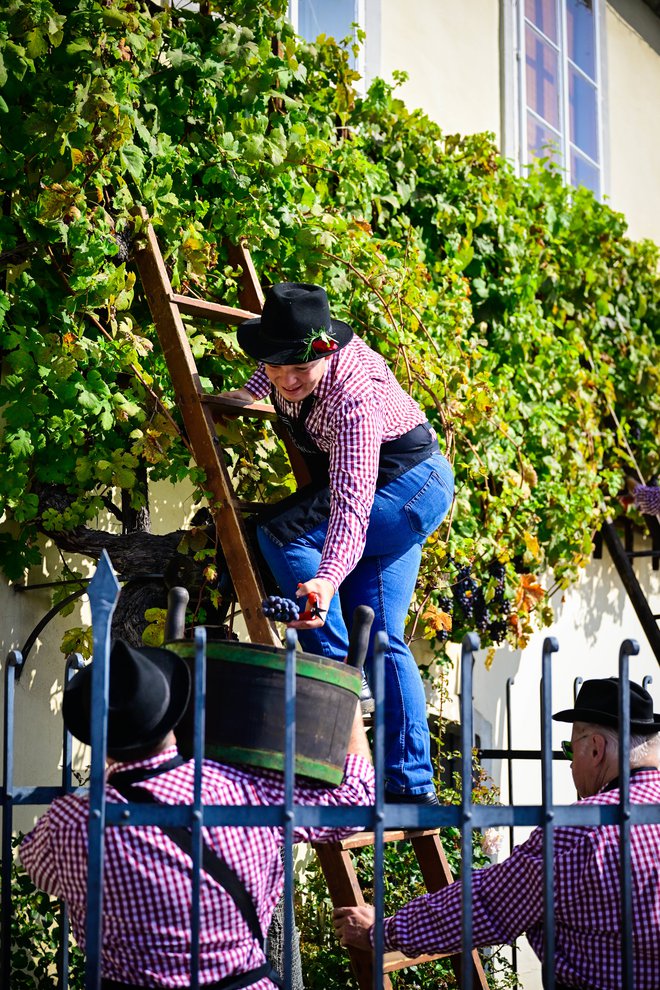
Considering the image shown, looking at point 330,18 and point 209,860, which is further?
point 330,18

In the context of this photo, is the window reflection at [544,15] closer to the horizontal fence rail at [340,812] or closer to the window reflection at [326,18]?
the window reflection at [326,18]

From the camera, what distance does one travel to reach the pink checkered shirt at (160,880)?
2.38m

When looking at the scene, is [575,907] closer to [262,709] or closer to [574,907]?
[574,907]

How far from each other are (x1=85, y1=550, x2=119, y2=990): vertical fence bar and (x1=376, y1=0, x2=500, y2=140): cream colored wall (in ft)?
17.0

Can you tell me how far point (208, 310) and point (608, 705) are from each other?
2083mm

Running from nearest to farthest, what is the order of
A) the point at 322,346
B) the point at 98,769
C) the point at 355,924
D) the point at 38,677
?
the point at 98,769, the point at 355,924, the point at 322,346, the point at 38,677

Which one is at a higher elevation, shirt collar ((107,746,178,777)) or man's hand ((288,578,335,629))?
man's hand ((288,578,335,629))

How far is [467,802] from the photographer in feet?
7.68

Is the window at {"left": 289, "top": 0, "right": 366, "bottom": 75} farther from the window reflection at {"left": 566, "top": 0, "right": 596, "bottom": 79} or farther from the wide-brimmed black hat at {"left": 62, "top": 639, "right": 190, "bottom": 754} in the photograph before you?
the wide-brimmed black hat at {"left": 62, "top": 639, "right": 190, "bottom": 754}

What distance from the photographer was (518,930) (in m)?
2.66

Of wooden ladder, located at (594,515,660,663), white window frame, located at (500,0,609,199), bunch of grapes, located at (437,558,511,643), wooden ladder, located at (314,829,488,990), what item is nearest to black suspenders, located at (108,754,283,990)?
wooden ladder, located at (314,829,488,990)

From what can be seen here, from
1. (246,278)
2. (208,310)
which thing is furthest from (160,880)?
(246,278)

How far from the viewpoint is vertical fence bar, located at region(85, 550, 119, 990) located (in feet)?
7.23

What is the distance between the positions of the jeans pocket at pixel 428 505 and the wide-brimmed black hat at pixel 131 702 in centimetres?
140
